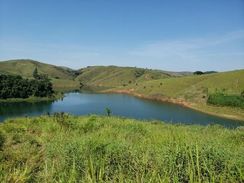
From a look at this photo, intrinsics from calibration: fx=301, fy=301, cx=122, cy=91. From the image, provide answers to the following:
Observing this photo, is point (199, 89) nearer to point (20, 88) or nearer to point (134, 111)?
point (134, 111)

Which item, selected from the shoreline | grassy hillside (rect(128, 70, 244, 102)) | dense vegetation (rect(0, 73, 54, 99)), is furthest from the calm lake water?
grassy hillside (rect(128, 70, 244, 102))

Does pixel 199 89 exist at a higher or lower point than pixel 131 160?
lower

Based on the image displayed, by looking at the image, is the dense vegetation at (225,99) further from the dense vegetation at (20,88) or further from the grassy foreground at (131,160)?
the grassy foreground at (131,160)

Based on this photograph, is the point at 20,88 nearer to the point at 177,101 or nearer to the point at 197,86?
the point at 177,101

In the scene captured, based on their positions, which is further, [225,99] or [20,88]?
[20,88]

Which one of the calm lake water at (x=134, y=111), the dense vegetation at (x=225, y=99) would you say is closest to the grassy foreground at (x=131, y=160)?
the calm lake water at (x=134, y=111)

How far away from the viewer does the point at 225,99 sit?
80688mm

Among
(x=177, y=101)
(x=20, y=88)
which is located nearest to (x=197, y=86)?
(x=177, y=101)

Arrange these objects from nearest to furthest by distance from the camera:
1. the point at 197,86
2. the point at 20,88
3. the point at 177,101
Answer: the point at 177,101 → the point at 197,86 → the point at 20,88

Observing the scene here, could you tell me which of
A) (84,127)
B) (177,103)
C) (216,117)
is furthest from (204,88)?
(84,127)

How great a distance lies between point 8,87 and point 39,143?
9561 centimetres

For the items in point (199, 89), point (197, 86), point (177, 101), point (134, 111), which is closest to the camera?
point (134, 111)

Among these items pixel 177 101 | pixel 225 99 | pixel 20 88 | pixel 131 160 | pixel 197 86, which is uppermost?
pixel 197 86

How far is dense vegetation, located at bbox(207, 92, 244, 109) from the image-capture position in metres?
76.6
